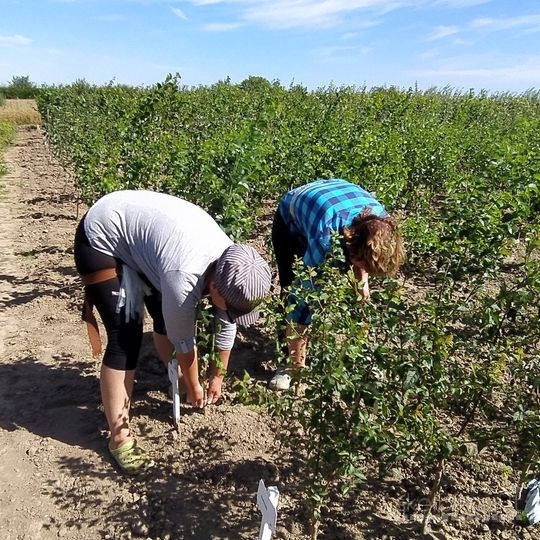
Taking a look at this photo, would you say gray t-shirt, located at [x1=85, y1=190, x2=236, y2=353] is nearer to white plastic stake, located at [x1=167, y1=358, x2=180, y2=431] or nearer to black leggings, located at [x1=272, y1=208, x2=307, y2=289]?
white plastic stake, located at [x1=167, y1=358, x2=180, y2=431]

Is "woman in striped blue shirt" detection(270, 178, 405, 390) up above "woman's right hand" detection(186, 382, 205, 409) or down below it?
above

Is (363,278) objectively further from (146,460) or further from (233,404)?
(146,460)

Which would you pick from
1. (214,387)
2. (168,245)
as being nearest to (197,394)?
(214,387)

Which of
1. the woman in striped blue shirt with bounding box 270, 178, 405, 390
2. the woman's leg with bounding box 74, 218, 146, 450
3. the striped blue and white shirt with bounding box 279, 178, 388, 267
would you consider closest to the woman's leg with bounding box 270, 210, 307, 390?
the woman in striped blue shirt with bounding box 270, 178, 405, 390

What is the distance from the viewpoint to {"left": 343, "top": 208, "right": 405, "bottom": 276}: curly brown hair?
242cm

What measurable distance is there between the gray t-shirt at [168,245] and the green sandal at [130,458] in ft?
2.20

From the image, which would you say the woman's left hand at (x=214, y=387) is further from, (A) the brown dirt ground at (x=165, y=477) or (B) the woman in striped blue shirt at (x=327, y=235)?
(B) the woman in striped blue shirt at (x=327, y=235)

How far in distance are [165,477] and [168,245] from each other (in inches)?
47.4

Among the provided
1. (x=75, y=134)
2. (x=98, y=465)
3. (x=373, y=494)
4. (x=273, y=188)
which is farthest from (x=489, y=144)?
(x=98, y=465)

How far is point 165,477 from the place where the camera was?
8.95ft

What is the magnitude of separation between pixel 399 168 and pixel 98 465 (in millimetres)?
4418

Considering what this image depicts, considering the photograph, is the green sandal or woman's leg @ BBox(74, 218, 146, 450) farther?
the green sandal

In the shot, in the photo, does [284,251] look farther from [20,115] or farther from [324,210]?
[20,115]

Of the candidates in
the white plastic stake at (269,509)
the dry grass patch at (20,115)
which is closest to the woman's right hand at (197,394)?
the white plastic stake at (269,509)
